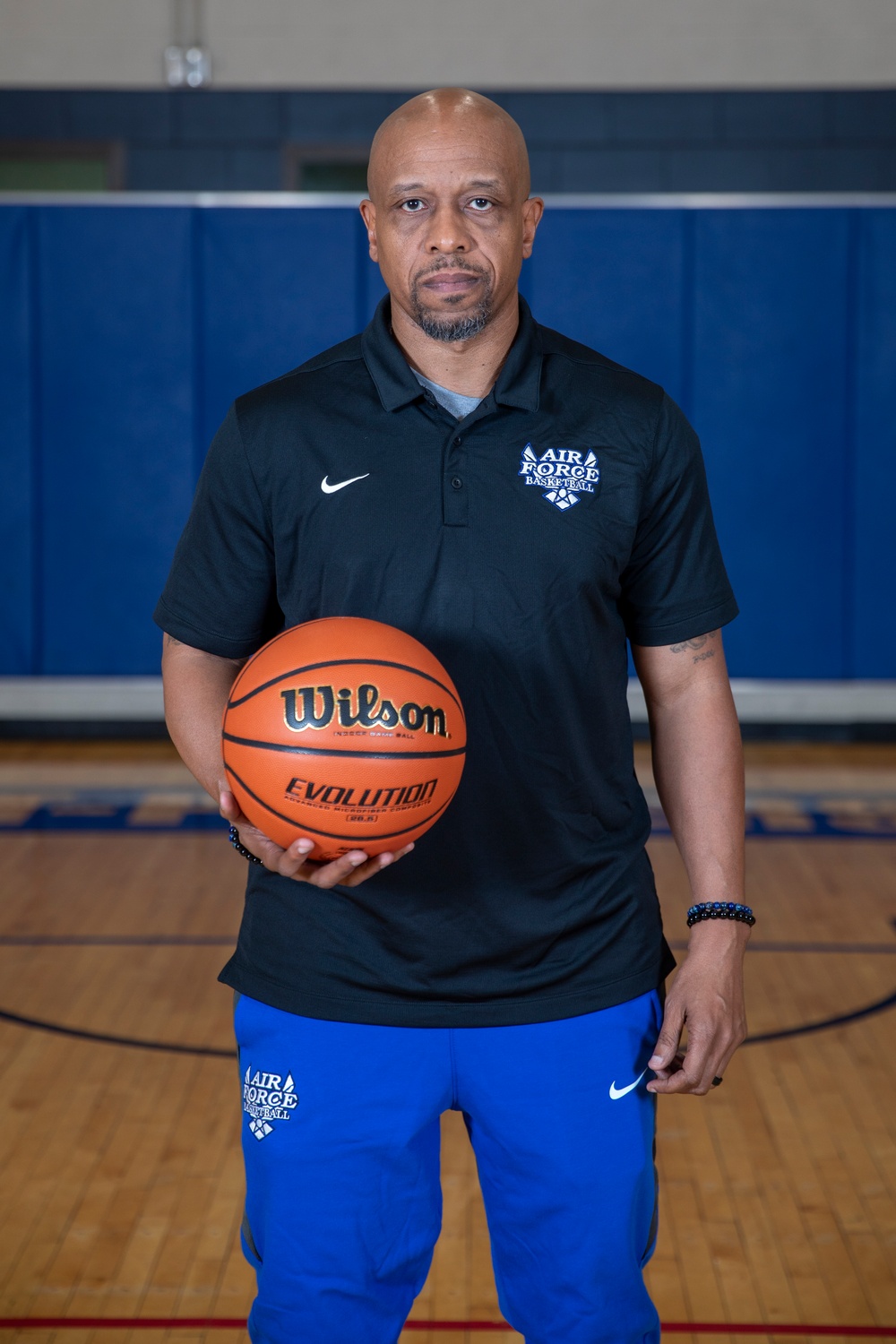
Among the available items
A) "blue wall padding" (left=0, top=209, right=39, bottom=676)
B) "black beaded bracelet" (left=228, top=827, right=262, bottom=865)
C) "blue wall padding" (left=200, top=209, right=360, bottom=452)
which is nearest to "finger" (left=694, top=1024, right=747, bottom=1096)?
"black beaded bracelet" (left=228, top=827, right=262, bottom=865)

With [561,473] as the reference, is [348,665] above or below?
below

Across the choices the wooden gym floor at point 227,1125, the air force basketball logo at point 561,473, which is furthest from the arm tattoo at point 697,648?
the wooden gym floor at point 227,1125

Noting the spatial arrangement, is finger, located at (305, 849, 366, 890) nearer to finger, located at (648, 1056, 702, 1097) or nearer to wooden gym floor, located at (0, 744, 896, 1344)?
finger, located at (648, 1056, 702, 1097)

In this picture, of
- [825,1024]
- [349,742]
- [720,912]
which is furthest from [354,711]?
[825,1024]

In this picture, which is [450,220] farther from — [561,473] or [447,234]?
[561,473]

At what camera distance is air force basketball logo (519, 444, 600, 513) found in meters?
1.28

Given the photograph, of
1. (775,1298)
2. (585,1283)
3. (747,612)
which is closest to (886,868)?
(747,612)

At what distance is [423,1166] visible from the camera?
4.20 feet

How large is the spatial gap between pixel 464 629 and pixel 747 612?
15.5 feet

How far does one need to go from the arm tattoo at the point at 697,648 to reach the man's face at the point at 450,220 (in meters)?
0.37

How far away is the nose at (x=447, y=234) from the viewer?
4.09 feet

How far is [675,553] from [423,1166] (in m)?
0.64

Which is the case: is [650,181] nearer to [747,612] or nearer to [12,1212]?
[747,612]

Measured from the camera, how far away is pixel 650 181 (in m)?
6.23
